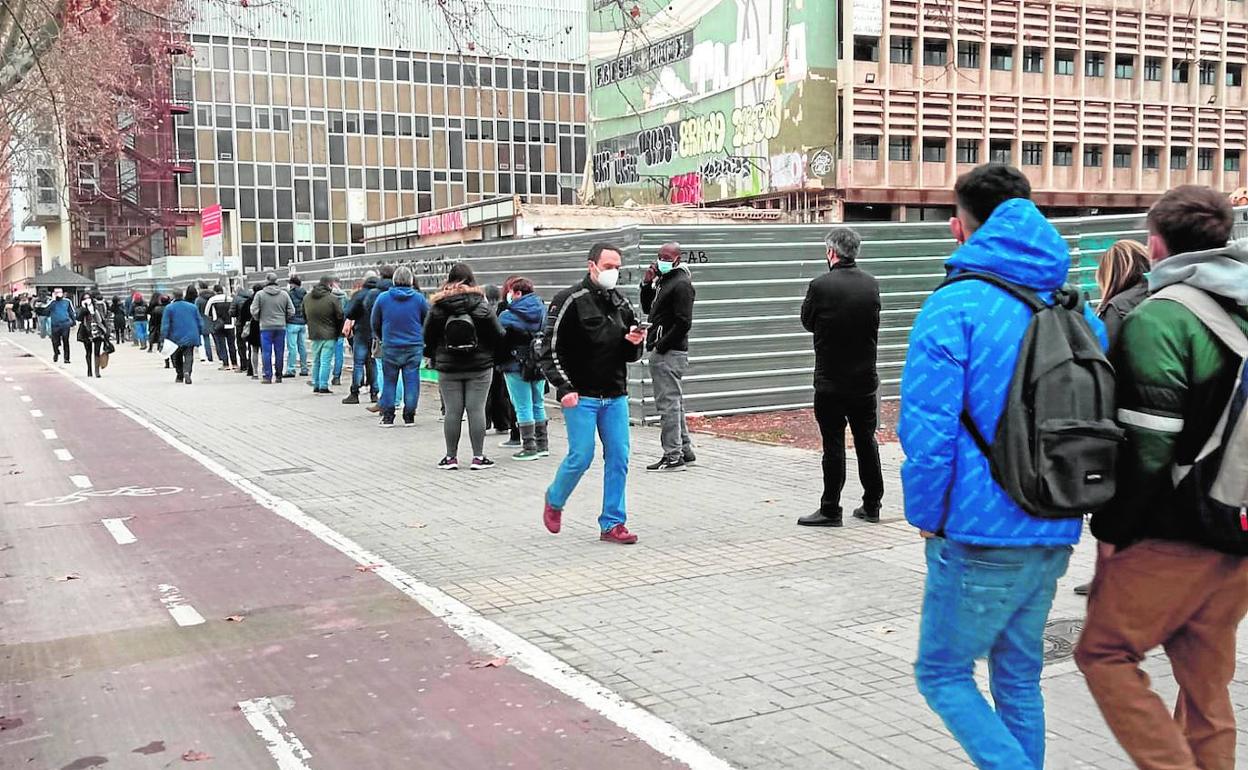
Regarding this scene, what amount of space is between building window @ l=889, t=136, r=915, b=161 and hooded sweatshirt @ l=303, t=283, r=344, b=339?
28.5 metres

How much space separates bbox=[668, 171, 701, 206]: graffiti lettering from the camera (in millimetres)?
47938

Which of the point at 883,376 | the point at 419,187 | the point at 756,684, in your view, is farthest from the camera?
the point at 419,187

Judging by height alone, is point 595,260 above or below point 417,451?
above

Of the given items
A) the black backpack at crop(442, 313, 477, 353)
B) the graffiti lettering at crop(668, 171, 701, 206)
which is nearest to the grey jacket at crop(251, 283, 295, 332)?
the black backpack at crop(442, 313, 477, 353)

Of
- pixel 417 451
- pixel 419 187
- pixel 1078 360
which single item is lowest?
pixel 417 451

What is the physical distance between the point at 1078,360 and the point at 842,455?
5038 mm

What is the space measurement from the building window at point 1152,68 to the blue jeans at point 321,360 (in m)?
37.7

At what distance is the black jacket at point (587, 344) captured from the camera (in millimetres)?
7672

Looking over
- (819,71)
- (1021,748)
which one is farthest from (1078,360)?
(819,71)

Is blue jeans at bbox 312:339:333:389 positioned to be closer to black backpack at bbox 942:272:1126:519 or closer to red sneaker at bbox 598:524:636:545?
red sneaker at bbox 598:524:636:545

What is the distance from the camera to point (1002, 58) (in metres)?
43.1

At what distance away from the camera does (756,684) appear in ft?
16.4

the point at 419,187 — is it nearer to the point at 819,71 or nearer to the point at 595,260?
the point at 819,71

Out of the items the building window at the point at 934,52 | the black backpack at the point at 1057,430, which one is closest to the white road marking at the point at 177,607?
the black backpack at the point at 1057,430
